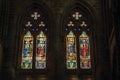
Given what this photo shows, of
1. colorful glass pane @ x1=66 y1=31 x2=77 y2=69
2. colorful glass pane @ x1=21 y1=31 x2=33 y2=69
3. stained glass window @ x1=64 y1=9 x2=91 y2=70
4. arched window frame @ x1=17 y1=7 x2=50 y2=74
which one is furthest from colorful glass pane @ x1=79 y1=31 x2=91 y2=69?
colorful glass pane @ x1=21 y1=31 x2=33 y2=69

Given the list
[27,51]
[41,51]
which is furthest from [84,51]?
[27,51]

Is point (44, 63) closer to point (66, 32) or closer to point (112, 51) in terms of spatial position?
point (66, 32)

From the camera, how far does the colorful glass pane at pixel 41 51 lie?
19.7 m

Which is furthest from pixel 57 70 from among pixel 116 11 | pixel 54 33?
pixel 116 11

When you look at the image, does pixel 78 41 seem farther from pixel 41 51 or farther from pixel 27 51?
pixel 27 51

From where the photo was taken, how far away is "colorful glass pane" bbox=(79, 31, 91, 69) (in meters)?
19.6

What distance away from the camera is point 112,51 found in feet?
58.9

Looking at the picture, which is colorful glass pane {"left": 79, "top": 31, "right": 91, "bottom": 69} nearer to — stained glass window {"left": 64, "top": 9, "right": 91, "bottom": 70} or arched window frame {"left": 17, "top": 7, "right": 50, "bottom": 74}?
stained glass window {"left": 64, "top": 9, "right": 91, "bottom": 70}

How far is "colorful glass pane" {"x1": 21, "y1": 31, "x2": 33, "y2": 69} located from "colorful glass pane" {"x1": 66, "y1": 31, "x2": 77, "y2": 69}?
1.90 metres

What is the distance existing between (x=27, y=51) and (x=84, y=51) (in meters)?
2.94

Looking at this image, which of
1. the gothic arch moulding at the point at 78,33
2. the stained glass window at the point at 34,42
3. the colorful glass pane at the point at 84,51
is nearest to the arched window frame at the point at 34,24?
the stained glass window at the point at 34,42

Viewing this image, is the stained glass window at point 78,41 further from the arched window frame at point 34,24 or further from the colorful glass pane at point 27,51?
the colorful glass pane at point 27,51

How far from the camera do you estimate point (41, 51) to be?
20.0m

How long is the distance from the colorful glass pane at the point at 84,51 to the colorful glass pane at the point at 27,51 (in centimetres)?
258
